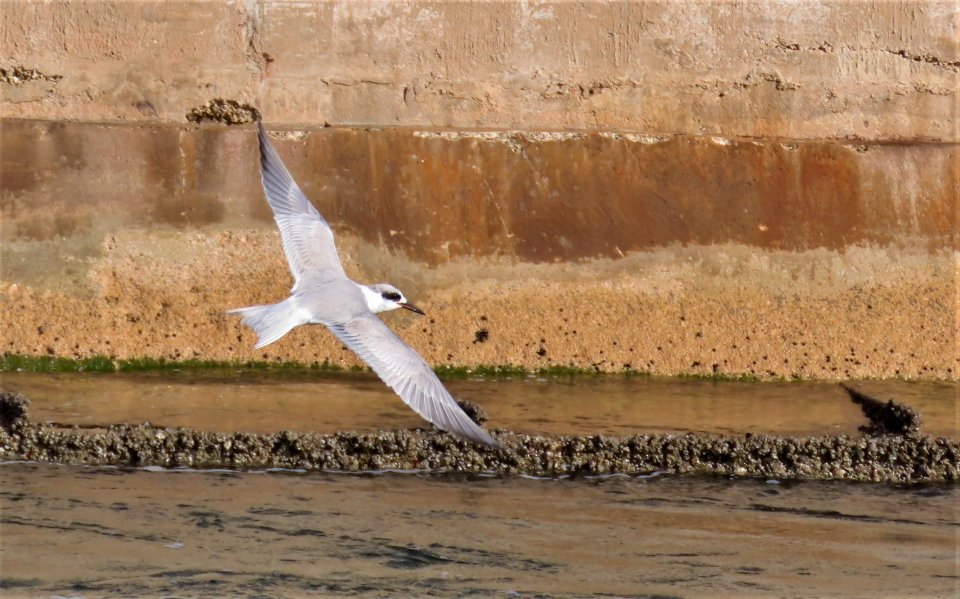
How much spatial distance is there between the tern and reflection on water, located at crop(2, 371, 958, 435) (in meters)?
0.54

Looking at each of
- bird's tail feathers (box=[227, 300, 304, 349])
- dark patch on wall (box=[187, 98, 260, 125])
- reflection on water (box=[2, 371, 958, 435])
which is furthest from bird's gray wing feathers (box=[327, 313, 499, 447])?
dark patch on wall (box=[187, 98, 260, 125])

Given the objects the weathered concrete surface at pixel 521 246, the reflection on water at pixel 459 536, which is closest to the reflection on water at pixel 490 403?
the weathered concrete surface at pixel 521 246

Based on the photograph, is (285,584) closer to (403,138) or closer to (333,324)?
(333,324)

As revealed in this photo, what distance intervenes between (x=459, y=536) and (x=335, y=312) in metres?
1.03

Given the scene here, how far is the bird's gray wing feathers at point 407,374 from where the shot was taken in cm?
507

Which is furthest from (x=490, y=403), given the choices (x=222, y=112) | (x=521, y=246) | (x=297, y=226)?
(x=222, y=112)

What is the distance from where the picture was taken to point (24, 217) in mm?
6965

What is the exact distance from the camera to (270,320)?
5352mm

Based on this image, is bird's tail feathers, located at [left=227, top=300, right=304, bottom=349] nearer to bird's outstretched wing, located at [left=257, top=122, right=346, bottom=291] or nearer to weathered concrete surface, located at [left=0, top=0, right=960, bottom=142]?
bird's outstretched wing, located at [left=257, top=122, right=346, bottom=291]

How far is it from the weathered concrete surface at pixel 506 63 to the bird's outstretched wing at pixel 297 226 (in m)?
1.05

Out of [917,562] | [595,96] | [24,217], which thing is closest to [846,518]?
[917,562]

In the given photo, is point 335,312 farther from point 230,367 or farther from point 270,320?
point 230,367

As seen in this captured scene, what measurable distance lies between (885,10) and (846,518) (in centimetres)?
293

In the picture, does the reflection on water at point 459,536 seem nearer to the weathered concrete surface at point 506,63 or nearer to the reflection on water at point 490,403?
the reflection on water at point 490,403
